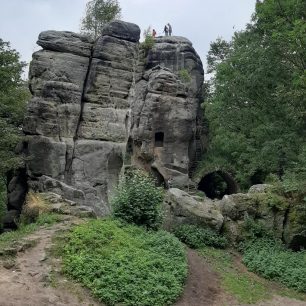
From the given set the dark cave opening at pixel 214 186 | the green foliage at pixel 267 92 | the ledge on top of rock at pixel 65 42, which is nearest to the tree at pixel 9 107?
the ledge on top of rock at pixel 65 42

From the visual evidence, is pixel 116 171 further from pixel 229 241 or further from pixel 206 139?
pixel 206 139

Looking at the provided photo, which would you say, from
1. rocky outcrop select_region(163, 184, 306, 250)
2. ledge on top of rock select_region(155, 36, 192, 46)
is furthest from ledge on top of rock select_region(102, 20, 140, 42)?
ledge on top of rock select_region(155, 36, 192, 46)

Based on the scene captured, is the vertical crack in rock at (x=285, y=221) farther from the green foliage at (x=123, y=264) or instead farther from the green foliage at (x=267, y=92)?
the green foliage at (x=123, y=264)

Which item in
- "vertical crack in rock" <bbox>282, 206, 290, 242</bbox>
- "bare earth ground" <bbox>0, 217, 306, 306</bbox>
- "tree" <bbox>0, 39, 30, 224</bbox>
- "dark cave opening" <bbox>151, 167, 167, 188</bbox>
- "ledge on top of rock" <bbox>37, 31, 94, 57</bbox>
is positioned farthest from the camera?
"dark cave opening" <bbox>151, 167, 167, 188</bbox>

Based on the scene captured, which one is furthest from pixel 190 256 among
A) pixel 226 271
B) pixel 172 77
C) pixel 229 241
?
pixel 172 77

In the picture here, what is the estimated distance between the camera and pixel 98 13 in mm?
35312

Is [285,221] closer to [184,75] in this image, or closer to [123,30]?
[123,30]

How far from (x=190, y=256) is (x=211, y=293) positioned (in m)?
2.48

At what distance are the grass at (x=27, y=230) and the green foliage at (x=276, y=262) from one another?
6262 millimetres

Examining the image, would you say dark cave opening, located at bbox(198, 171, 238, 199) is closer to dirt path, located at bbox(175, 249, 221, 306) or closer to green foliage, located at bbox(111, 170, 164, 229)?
green foliage, located at bbox(111, 170, 164, 229)

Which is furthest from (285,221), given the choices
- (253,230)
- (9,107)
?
(9,107)

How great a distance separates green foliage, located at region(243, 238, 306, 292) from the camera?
1286 cm

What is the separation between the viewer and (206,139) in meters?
36.9

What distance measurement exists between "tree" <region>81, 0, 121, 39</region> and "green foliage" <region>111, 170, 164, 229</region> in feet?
76.3
